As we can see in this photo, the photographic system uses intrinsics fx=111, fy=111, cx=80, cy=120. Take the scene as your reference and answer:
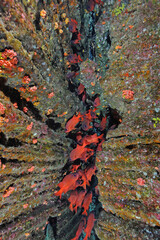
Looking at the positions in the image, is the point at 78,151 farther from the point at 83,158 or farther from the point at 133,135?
the point at 133,135

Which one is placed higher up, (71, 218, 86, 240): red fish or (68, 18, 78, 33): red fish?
(68, 18, 78, 33): red fish

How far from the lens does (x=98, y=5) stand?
10.8 ft

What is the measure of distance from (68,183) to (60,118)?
2014 millimetres

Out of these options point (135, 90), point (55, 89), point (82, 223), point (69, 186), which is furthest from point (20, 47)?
point (82, 223)

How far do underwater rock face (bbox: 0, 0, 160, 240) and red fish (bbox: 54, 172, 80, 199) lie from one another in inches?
10.4

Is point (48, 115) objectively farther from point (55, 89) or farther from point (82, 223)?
point (82, 223)

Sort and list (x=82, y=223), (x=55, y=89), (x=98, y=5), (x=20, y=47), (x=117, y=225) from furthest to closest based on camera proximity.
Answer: (x=82, y=223) < (x=98, y=5) < (x=55, y=89) < (x=117, y=225) < (x=20, y=47)

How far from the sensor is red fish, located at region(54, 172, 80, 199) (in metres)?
3.32

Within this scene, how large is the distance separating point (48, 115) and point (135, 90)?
6.89ft

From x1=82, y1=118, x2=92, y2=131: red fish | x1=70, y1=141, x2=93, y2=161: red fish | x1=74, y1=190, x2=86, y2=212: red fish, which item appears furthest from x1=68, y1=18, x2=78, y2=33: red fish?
x1=74, y1=190, x2=86, y2=212: red fish

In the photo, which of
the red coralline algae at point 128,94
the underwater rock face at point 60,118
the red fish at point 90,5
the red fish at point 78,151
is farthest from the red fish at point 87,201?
the red fish at point 90,5

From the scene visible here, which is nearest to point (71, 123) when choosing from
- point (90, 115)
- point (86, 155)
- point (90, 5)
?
point (90, 115)

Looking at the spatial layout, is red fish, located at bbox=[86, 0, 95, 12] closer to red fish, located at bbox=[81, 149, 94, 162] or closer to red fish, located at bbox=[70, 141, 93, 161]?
red fish, located at bbox=[70, 141, 93, 161]

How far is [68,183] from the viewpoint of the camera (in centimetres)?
339
